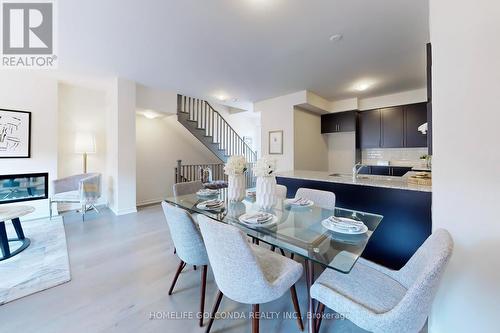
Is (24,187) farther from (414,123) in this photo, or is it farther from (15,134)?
(414,123)

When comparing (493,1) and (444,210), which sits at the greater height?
(493,1)

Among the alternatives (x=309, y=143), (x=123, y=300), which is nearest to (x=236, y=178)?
(x=123, y=300)

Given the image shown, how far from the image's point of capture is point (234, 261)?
112cm

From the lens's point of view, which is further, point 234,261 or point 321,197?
point 321,197

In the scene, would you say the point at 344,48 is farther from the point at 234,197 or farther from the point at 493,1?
the point at 234,197

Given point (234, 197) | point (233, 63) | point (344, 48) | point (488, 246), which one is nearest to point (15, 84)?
point (233, 63)

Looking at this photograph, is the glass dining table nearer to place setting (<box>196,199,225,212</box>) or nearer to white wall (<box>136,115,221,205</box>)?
place setting (<box>196,199,225,212</box>)

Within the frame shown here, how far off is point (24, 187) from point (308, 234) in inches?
196

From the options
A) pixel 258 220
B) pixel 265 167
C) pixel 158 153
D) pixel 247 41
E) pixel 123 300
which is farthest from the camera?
pixel 158 153

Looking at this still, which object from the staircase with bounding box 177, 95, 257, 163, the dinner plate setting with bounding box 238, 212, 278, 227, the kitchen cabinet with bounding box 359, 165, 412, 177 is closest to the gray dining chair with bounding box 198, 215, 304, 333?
the dinner plate setting with bounding box 238, 212, 278, 227

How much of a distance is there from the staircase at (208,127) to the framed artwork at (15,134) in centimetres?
275

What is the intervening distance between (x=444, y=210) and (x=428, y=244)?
1.00 ft

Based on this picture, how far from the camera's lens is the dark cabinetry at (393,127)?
4.46 meters

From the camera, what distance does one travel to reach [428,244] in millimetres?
1131
